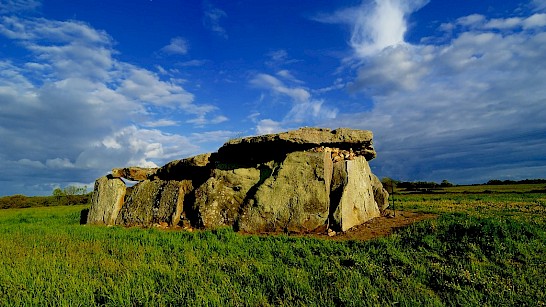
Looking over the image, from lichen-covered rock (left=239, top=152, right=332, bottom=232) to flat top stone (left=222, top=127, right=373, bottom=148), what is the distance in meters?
0.79

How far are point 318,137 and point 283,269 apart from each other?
8981 mm

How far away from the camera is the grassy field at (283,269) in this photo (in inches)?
270

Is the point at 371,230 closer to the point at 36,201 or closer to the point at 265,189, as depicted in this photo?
the point at 265,189

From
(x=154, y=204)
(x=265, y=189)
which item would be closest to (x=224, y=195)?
(x=265, y=189)

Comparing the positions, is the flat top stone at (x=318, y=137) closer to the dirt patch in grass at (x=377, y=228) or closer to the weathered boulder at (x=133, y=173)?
the dirt patch in grass at (x=377, y=228)

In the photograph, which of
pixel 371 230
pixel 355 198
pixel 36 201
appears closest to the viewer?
pixel 371 230

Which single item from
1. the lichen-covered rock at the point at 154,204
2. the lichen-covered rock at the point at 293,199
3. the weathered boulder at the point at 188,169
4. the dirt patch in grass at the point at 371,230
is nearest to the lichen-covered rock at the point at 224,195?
the lichen-covered rock at the point at 293,199

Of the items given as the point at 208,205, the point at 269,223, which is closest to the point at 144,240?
the point at 208,205

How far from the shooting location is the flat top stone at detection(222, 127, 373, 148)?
1605 cm

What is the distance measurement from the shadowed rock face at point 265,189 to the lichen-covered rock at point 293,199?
44mm

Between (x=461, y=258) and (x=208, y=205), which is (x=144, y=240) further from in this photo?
(x=461, y=258)

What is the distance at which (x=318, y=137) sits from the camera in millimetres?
16438

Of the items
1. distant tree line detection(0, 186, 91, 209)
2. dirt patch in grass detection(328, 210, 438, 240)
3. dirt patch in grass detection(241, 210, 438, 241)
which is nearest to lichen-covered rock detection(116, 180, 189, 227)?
dirt patch in grass detection(241, 210, 438, 241)

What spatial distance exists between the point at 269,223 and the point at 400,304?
8400 millimetres
